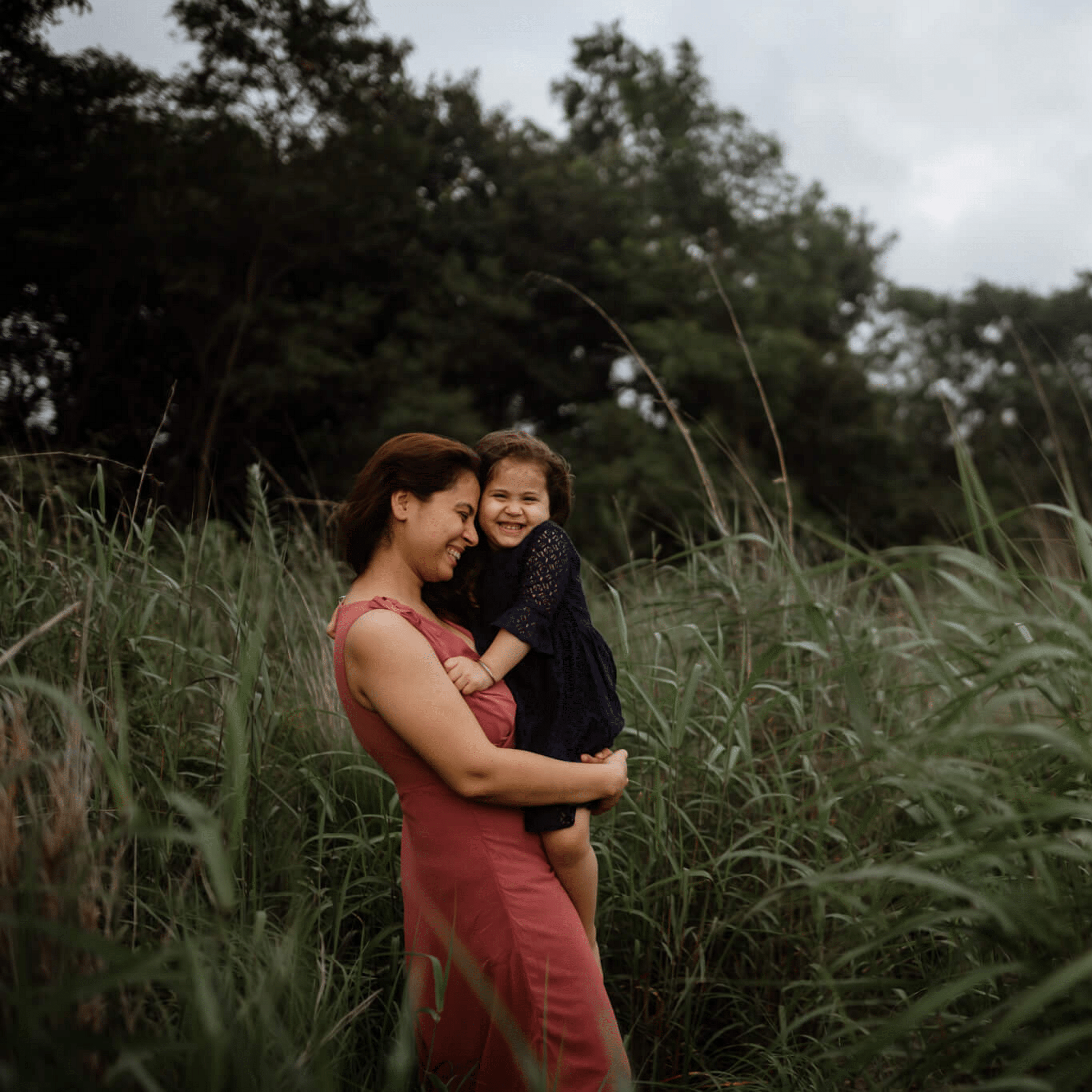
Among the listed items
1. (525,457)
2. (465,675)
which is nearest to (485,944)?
(465,675)

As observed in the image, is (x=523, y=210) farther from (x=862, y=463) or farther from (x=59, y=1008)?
(x=59, y=1008)

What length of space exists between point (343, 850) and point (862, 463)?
66.9 feet

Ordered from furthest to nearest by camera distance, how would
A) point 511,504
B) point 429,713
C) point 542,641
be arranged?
point 511,504 → point 542,641 → point 429,713

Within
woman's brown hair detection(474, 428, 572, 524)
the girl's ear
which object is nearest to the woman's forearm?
the girl's ear

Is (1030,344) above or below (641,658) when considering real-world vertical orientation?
above

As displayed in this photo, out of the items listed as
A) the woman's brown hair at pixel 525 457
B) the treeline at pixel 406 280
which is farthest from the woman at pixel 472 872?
the treeline at pixel 406 280

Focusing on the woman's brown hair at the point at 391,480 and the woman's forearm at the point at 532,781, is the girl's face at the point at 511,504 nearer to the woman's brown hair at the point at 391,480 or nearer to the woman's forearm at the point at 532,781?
the woman's brown hair at the point at 391,480

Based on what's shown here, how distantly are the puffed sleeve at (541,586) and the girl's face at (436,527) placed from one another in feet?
0.66

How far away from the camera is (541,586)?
204cm

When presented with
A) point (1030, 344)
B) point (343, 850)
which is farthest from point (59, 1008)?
point (1030, 344)

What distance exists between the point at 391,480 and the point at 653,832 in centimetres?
115

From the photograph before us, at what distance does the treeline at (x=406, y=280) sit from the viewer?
12430 mm

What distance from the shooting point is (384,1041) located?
6.15ft

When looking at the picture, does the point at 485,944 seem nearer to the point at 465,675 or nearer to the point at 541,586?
the point at 465,675
